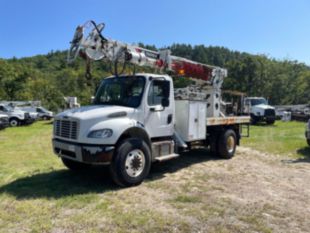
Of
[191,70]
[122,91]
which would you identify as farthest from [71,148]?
[191,70]

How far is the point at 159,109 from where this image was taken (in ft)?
21.6

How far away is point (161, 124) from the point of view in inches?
263

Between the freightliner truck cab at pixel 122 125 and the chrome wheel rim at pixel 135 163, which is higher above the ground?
the freightliner truck cab at pixel 122 125

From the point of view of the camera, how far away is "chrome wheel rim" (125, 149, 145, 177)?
5.77 metres

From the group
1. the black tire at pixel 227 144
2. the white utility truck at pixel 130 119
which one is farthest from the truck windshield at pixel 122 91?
the black tire at pixel 227 144

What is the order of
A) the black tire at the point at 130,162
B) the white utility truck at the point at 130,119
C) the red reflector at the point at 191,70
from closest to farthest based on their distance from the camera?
the white utility truck at the point at 130,119
the black tire at the point at 130,162
the red reflector at the point at 191,70

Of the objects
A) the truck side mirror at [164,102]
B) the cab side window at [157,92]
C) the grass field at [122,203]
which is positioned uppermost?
the cab side window at [157,92]

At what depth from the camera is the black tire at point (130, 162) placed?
18.4 feet

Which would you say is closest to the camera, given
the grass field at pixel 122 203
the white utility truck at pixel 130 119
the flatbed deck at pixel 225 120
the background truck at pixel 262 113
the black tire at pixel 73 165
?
the grass field at pixel 122 203

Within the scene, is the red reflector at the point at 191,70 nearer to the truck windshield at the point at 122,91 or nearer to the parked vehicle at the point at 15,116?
the truck windshield at the point at 122,91

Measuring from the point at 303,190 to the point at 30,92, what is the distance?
1628 inches

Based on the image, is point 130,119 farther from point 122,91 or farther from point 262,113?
point 262,113

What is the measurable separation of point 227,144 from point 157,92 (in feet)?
11.2

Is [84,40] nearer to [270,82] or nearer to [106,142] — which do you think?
[106,142]
